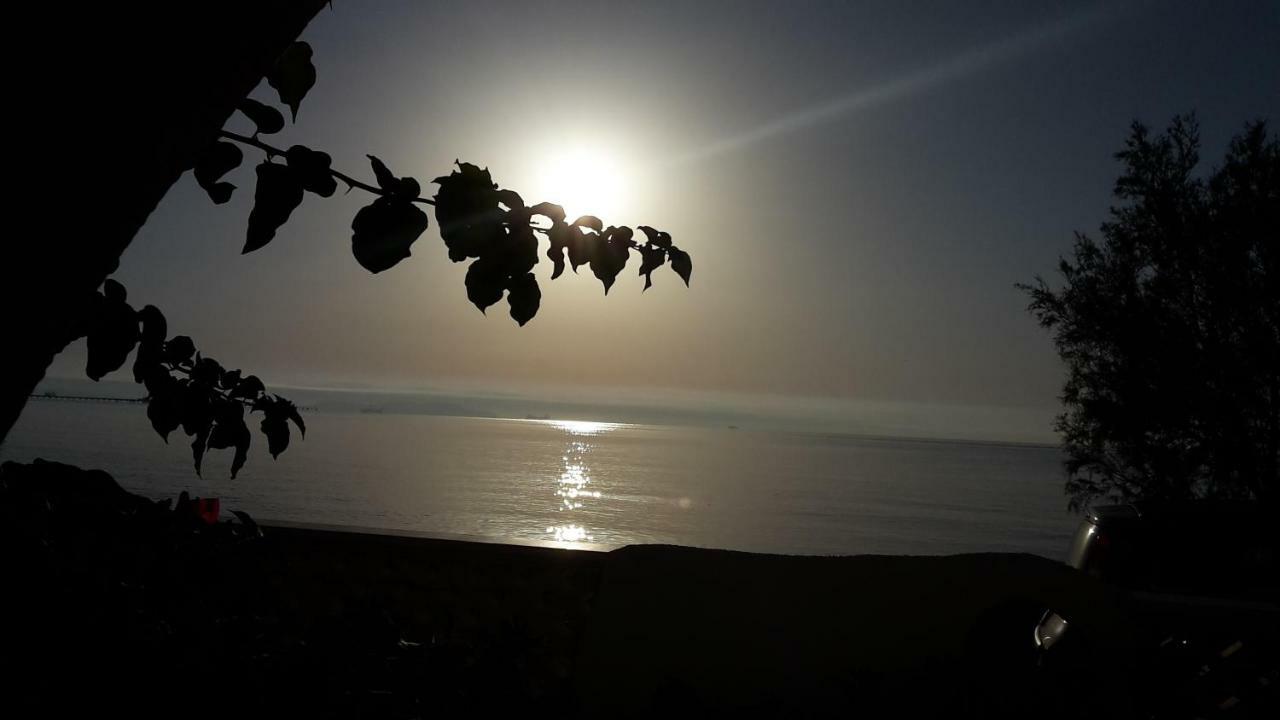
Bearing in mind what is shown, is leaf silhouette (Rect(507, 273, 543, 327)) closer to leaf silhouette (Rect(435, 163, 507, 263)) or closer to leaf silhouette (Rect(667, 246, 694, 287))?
leaf silhouette (Rect(435, 163, 507, 263))

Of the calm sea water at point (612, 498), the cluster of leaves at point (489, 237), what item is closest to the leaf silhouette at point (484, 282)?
the cluster of leaves at point (489, 237)

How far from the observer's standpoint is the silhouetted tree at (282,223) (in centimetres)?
140

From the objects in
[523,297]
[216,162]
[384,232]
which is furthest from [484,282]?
[216,162]

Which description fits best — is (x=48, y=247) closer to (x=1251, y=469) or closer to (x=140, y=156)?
(x=140, y=156)

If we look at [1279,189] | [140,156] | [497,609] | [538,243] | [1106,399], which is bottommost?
[497,609]

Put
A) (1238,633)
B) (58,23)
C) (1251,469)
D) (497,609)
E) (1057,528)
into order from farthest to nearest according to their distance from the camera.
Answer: (1057,528)
(1251,469)
(497,609)
(1238,633)
(58,23)

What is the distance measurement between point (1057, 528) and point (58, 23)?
5158 cm

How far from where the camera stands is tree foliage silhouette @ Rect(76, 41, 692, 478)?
140 centimetres

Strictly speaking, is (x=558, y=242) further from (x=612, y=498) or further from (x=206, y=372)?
(x=612, y=498)

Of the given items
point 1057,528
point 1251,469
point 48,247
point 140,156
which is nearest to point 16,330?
point 48,247

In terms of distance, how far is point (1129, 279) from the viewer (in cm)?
1519

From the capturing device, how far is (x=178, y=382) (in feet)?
6.81

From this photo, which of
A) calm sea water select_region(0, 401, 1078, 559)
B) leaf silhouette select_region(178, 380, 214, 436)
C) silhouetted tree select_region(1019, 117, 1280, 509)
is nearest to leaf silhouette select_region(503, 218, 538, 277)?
leaf silhouette select_region(178, 380, 214, 436)

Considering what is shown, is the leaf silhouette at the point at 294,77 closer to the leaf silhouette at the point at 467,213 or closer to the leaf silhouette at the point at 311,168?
the leaf silhouette at the point at 311,168
